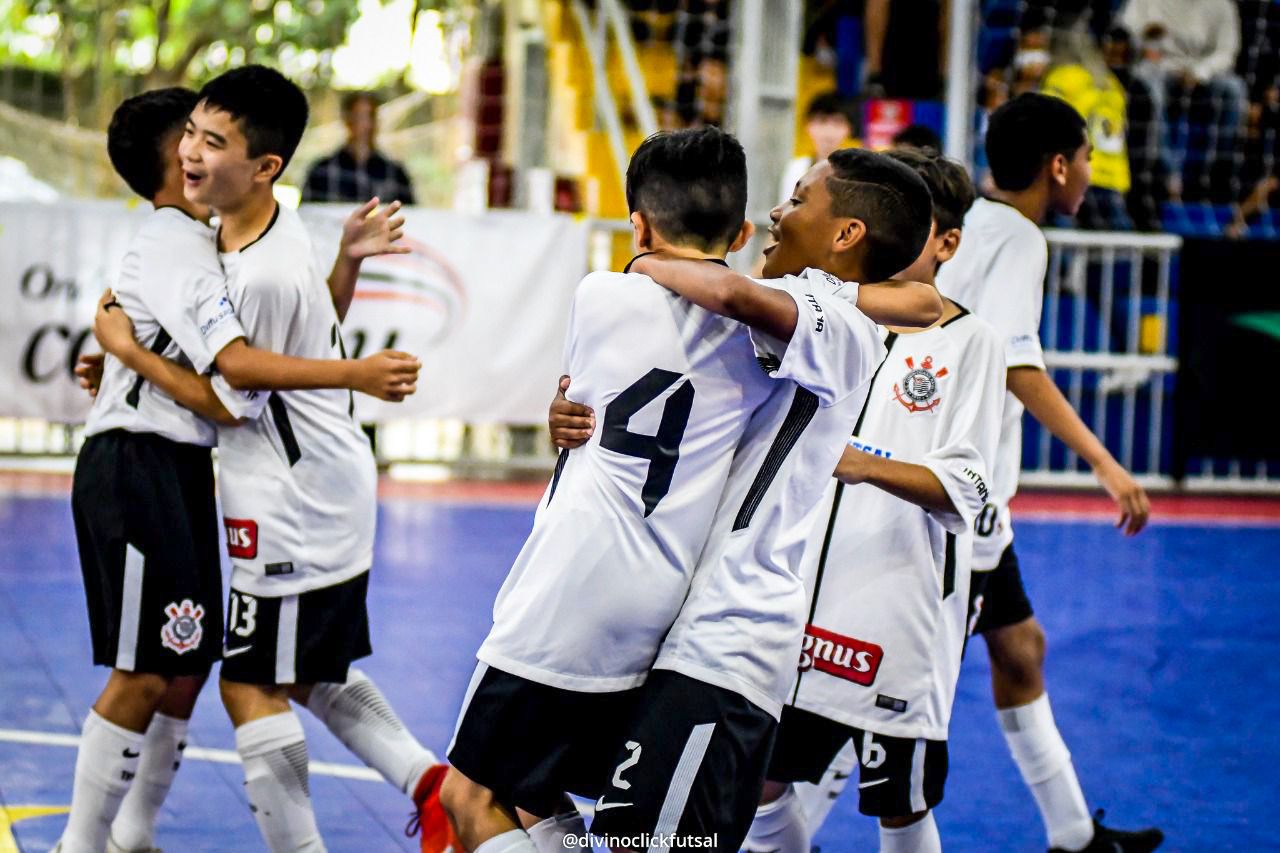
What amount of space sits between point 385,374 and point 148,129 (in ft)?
3.22

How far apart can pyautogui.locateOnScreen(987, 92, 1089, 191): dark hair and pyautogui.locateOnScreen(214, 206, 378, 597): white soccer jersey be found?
1895mm

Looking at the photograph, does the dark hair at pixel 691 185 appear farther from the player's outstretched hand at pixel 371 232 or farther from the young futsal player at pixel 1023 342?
the young futsal player at pixel 1023 342

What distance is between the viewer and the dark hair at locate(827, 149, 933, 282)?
2.89 m

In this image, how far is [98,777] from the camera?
12.3ft

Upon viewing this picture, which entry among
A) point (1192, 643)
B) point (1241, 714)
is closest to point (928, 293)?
point (1241, 714)

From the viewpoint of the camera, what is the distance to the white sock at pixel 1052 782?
438 cm

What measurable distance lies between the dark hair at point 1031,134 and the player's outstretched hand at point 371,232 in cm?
166

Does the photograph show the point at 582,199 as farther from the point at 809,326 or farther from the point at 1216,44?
the point at 809,326

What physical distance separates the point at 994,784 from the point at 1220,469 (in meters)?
8.12

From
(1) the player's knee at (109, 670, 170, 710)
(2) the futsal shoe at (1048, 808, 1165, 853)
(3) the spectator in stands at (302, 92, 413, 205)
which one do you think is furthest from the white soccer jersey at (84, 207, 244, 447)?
(3) the spectator in stands at (302, 92, 413, 205)

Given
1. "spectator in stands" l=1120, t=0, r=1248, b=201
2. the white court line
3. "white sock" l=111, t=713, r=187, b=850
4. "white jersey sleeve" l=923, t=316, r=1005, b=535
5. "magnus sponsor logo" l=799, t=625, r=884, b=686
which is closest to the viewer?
"white jersey sleeve" l=923, t=316, r=1005, b=535

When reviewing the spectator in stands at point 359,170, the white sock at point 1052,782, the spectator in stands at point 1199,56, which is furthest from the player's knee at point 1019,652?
the spectator in stands at point 1199,56

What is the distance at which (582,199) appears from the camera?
13711mm

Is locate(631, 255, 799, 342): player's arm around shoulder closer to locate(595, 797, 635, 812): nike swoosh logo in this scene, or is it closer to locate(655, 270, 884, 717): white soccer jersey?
locate(655, 270, 884, 717): white soccer jersey
